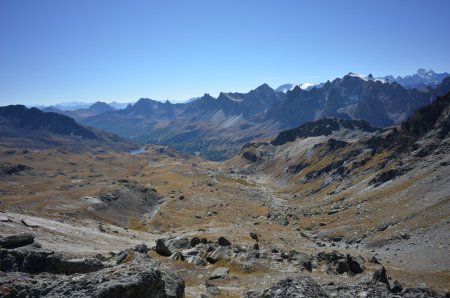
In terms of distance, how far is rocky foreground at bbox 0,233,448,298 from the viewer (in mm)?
19891

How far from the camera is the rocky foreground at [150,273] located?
783 inches

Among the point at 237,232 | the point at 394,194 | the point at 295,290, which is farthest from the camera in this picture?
the point at 394,194

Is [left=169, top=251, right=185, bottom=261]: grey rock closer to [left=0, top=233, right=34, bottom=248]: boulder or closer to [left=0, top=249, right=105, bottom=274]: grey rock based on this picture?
[left=0, top=233, right=34, bottom=248]: boulder

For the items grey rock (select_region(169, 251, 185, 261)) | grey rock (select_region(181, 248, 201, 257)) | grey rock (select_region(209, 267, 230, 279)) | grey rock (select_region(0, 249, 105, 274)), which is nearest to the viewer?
grey rock (select_region(0, 249, 105, 274))


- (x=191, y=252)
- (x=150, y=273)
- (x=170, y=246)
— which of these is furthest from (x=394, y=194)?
(x=150, y=273)

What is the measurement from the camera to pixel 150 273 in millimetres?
21547

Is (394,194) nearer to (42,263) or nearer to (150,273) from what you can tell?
(42,263)

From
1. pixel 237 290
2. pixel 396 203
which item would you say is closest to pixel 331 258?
pixel 237 290

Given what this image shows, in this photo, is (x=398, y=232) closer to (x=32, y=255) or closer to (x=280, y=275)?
(x=280, y=275)

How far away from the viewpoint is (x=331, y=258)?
184 feet

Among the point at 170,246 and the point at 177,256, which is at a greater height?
the point at 177,256

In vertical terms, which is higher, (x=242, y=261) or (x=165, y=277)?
(x=165, y=277)

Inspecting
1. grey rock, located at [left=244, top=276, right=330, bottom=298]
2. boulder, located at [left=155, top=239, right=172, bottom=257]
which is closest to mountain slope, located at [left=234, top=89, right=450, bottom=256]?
boulder, located at [left=155, top=239, right=172, bottom=257]

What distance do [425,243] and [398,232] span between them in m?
8.85
